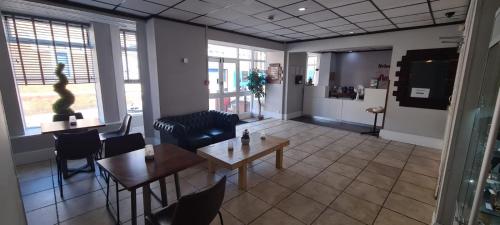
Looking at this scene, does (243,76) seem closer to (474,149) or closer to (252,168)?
(252,168)

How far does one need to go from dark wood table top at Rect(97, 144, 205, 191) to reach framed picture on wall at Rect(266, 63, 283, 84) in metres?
5.08

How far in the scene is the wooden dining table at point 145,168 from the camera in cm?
166

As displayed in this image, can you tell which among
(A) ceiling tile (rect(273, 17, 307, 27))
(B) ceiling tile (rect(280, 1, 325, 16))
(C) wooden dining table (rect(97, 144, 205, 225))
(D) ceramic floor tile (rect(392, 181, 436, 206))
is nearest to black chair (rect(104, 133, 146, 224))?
(C) wooden dining table (rect(97, 144, 205, 225))

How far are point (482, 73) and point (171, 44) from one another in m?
4.26

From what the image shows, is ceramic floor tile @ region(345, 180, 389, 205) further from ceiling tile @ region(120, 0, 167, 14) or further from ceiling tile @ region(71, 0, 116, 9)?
ceiling tile @ region(71, 0, 116, 9)

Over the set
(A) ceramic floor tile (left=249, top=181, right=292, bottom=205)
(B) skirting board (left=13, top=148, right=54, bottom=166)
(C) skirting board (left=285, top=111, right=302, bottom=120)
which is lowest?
(A) ceramic floor tile (left=249, top=181, right=292, bottom=205)

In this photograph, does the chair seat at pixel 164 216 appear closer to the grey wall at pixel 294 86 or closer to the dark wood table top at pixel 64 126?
the dark wood table top at pixel 64 126

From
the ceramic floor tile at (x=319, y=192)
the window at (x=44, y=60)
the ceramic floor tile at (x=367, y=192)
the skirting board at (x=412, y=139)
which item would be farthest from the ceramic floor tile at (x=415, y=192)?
the window at (x=44, y=60)

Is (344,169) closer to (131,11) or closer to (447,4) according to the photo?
(447,4)

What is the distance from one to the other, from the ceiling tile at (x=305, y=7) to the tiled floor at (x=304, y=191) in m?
2.50

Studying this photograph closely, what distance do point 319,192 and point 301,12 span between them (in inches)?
110

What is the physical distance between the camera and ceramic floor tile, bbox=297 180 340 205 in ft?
8.50

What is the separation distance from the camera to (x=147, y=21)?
400 cm

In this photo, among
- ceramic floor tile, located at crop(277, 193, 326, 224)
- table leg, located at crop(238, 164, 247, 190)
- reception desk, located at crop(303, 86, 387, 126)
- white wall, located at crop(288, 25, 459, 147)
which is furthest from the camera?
reception desk, located at crop(303, 86, 387, 126)
